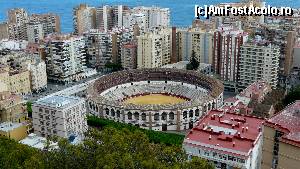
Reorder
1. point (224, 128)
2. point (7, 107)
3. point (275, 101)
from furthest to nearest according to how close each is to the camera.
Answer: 1. point (275, 101)
2. point (7, 107)
3. point (224, 128)

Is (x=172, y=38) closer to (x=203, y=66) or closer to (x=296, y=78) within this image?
(x=203, y=66)

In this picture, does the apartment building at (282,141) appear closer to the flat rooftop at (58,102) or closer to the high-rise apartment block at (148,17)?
the flat rooftop at (58,102)

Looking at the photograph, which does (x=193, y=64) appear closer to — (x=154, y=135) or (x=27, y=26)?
(x=154, y=135)

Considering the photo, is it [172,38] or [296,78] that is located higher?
[172,38]

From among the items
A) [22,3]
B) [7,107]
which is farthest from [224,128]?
[22,3]

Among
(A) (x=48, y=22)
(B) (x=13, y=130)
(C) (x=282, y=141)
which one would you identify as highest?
(A) (x=48, y=22)

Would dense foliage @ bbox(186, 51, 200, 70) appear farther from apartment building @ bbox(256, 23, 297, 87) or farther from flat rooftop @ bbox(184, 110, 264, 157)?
flat rooftop @ bbox(184, 110, 264, 157)

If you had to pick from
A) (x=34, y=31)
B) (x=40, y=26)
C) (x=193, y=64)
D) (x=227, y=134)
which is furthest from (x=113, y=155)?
(x=40, y=26)
